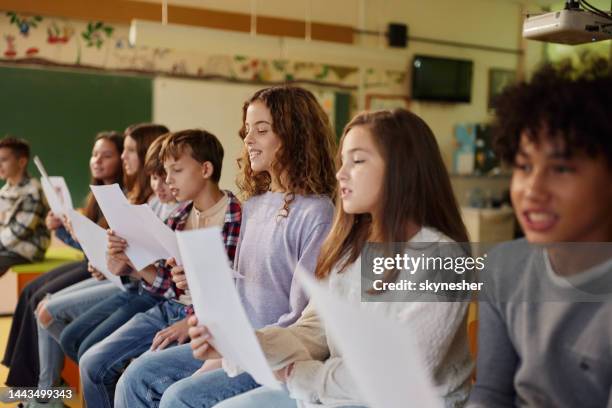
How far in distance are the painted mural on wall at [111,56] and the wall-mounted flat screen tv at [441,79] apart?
2.79 ft

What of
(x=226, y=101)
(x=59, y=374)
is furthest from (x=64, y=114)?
(x=59, y=374)

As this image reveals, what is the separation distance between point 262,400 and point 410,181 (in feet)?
1.81

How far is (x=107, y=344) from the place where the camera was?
5.98ft

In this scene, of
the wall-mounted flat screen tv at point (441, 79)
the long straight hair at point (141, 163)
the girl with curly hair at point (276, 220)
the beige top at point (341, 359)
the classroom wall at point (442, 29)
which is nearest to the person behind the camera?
the beige top at point (341, 359)

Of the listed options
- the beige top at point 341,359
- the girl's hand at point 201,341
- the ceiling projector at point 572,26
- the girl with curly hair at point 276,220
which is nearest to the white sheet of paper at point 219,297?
the girl's hand at point 201,341

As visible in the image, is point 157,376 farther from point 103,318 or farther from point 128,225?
point 103,318

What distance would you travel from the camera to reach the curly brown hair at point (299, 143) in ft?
5.19

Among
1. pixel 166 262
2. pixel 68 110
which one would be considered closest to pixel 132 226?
pixel 166 262

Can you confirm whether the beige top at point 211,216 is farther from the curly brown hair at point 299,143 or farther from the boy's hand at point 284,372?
the boy's hand at point 284,372

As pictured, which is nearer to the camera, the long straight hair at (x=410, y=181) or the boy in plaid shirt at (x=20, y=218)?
the long straight hair at (x=410, y=181)

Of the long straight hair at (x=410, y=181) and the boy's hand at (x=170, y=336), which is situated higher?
the long straight hair at (x=410, y=181)

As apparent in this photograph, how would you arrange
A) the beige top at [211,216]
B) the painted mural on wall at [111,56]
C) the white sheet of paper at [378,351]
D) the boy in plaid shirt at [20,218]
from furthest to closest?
1. the painted mural on wall at [111,56]
2. the boy in plaid shirt at [20,218]
3. the beige top at [211,216]
4. the white sheet of paper at [378,351]

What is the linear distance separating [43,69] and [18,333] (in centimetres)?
227

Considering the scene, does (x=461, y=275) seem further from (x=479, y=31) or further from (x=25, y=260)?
(x=479, y=31)
